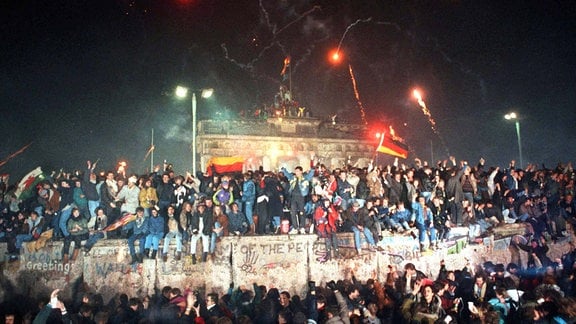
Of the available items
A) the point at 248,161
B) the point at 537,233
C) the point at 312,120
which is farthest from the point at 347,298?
the point at 312,120

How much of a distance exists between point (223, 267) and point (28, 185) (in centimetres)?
675

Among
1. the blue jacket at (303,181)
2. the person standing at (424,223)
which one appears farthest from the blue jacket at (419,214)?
the blue jacket at (303,181)

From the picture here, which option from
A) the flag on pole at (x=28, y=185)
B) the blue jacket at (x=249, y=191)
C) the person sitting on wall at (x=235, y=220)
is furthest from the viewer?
the flag on pole at (x=28, y=185)

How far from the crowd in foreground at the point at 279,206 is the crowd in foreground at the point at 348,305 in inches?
57.2

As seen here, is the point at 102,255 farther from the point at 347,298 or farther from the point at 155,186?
the point at 347,298

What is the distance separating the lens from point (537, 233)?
13.1 m

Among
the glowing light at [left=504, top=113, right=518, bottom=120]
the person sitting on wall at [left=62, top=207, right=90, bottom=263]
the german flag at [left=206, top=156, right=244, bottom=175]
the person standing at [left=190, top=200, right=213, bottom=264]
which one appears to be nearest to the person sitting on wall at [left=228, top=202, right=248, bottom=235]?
the person standing at [left=190, top=200, right=213, bottom=264]

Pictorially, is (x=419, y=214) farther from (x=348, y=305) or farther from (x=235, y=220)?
(x=235, y=220)

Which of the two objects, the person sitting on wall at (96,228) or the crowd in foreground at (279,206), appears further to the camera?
the crowd in foreground at (279,206)

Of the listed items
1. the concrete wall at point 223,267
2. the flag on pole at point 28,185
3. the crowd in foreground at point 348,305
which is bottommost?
the crowd in foreground at point 348,305

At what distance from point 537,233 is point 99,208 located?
13.9 m

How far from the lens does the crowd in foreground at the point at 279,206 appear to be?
10562 millimetres

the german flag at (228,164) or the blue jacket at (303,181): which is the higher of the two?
the german flag at (228,164)

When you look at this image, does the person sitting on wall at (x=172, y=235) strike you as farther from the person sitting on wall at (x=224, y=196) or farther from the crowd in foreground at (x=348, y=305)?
the person sitting on wall at (x=224, y=196)
